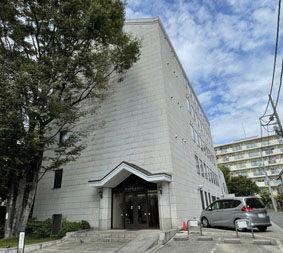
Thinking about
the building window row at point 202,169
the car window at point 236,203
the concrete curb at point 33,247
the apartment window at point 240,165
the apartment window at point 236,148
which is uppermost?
the apartment window at point 236,148

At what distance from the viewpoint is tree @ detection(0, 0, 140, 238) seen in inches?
409

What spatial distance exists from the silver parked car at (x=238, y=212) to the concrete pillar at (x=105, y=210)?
6091 mm

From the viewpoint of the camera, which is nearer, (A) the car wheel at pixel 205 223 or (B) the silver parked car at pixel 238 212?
(B) the silver parked car at pixel 238 212

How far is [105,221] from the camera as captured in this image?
12492 mm

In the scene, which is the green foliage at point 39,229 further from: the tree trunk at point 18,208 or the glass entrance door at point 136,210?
the glass entrance door at point 136,210

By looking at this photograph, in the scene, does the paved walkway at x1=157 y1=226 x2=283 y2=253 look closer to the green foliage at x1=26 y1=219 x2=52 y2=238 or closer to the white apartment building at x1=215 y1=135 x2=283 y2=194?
the green foliage at x1=26 y1=219 x2=52 y2=238

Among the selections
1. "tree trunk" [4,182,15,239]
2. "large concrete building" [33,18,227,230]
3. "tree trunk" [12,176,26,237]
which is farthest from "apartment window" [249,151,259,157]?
"tree trunk" [4,182,15,239]

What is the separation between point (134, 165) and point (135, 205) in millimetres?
2748

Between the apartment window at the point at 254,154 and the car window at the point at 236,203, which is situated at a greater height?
the apartment window at the point at 254,154

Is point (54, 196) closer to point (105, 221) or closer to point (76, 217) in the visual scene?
point (76, 217)

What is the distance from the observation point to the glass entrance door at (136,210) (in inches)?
480

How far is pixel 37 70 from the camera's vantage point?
10.7 m

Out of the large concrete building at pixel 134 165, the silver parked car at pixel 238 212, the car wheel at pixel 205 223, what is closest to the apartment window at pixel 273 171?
the large concrete building at pixel 134 165

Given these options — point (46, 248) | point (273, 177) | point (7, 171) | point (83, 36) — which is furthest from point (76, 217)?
point (273, 177)
